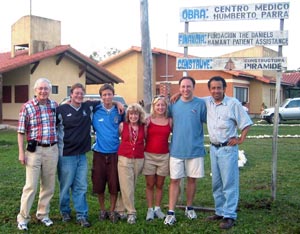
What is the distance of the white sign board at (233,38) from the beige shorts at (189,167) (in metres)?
2.13

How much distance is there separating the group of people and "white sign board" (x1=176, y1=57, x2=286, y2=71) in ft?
4.33

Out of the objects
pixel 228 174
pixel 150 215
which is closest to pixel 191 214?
pixel 150 215

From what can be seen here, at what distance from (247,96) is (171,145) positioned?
104 ft

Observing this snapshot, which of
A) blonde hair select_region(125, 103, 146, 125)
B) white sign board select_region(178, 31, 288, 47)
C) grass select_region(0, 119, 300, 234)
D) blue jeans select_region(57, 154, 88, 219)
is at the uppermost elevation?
white sign board select_region(178, 31, 288, 47)

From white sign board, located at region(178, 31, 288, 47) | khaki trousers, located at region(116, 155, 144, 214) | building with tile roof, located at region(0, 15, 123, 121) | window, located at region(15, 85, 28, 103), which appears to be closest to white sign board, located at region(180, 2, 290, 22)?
white sign board, located at region(178, 31, 288, 47)

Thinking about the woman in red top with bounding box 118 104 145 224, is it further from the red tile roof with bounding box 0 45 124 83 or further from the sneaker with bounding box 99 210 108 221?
the red tile roof with bounding box 0 45 124 83

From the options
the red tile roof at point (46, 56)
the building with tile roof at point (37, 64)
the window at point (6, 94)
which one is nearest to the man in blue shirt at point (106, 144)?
the red tile roof at point (46, 56)

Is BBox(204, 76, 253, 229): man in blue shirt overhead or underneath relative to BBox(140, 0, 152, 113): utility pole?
underneath

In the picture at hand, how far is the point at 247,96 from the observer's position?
36.4 metres

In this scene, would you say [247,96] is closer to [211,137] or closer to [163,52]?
[163,52]

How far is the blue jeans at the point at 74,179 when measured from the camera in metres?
5.66

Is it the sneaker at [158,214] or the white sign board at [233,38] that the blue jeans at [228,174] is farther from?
the white sign board at [233,38]

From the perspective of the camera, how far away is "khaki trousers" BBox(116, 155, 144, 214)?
5703 millimetres

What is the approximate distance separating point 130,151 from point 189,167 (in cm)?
80
